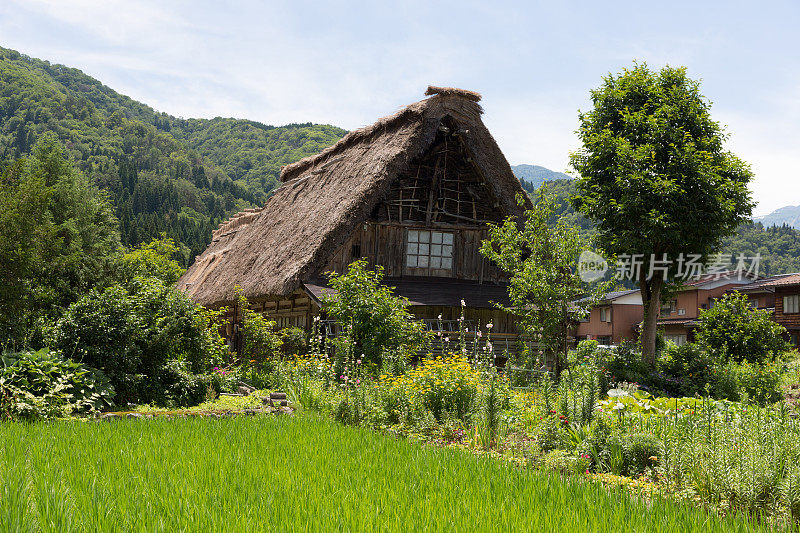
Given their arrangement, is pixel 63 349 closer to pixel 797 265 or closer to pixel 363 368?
pixel 363 368

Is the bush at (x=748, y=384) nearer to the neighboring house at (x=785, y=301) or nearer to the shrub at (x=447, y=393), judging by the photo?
the shrub at (x=447, y=393)

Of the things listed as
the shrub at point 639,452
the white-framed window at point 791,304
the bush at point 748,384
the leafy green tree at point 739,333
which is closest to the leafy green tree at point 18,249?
the shrub at point 639,452

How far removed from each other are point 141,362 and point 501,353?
971 centimetres

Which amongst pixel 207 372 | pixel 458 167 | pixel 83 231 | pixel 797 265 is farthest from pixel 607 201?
pixel 797 265

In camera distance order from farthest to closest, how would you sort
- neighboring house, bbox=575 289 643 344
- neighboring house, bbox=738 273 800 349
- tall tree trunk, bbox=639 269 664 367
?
neighboring house, bbox=575 289 643 344 → neighboring house, bbox=738 273 800 349 → tall tree trunk, bbox=639 269 664 367

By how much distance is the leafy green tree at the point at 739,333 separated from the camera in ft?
55.3

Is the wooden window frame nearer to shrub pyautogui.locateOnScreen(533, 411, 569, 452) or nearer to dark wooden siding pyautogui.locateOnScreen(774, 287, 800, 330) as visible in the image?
shrub pyautogui.locateOnScreen(533, 411, 569, 452)

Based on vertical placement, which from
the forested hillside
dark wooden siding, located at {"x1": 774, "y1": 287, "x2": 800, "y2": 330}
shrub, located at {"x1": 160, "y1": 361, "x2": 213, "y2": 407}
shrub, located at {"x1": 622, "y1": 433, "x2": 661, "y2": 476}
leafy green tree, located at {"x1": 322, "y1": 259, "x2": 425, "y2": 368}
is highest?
the forested hillside

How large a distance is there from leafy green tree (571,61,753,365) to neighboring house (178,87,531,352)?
112 inches

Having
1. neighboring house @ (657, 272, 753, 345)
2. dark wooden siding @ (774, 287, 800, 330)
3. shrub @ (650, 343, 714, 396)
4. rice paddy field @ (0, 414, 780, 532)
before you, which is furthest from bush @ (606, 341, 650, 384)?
neighboring house @ (657, 272, 753, 345)

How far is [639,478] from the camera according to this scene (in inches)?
200

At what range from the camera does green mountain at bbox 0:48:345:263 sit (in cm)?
7962

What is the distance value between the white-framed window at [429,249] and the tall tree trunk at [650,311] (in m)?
5.59

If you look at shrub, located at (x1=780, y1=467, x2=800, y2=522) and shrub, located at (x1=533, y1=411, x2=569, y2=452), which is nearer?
shrub, located at (x1=780, y1=467, x2=800, y2=522)
